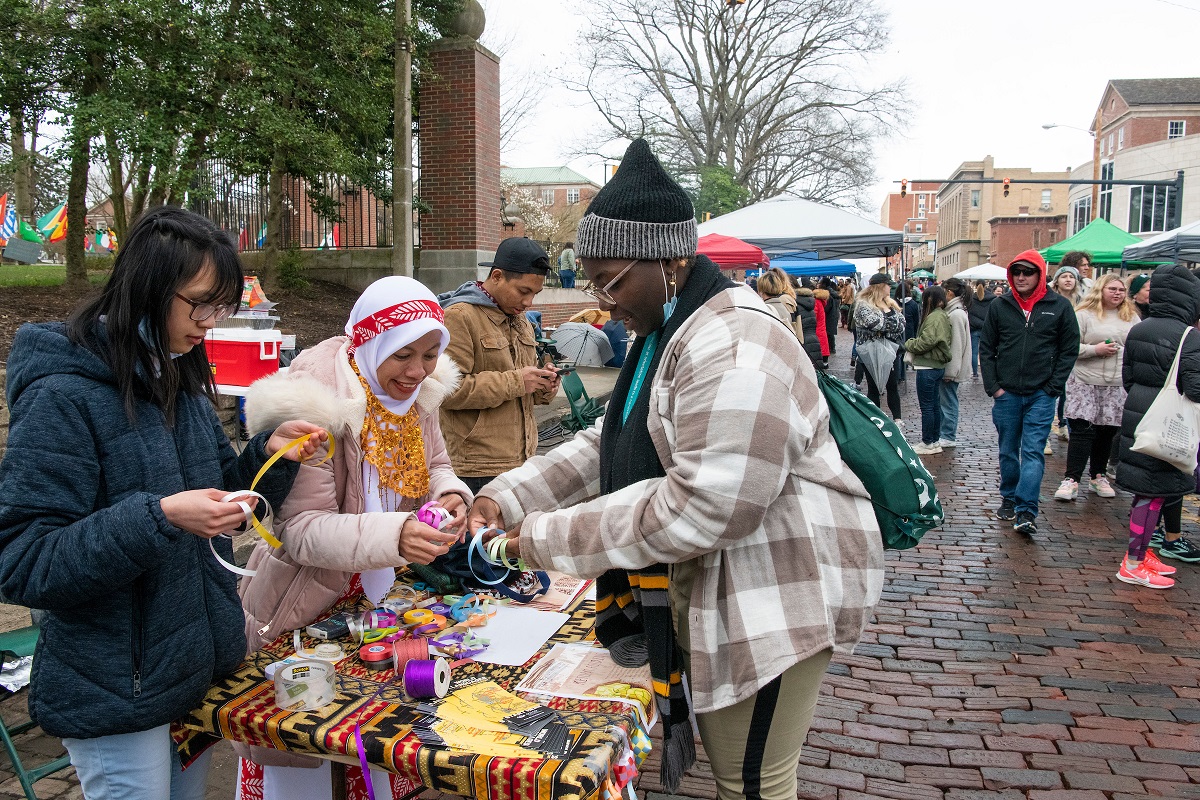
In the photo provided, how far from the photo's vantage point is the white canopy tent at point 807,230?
13.5m

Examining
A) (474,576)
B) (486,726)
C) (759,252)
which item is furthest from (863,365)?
(486,726)

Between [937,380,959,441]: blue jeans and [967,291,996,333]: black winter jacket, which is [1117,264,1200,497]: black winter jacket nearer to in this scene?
[937,380,959,441]: blue jeans

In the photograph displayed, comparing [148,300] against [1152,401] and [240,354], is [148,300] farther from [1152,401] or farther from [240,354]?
[1152,401]

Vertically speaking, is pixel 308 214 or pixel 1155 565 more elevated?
pixel 308 214

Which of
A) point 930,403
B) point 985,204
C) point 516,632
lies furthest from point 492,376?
point 985,204

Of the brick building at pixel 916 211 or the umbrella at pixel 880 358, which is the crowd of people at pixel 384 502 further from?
the brick building at pixel 916 211

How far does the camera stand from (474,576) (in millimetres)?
2695

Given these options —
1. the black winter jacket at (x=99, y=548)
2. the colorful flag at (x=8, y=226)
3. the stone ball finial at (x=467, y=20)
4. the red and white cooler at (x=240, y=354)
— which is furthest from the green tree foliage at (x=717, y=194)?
the black winter jacket at (x=99, y=548)

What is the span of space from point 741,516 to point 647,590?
39 centimetres

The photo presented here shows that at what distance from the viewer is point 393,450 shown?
256cm

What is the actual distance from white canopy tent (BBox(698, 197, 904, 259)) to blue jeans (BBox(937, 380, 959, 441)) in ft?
13.8

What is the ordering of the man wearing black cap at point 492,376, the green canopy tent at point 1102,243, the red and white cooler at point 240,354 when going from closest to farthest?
the man wearing black cap at point 492,376 < the red and white cooler at point 240,354 < the green canopy tent at point 1102,243

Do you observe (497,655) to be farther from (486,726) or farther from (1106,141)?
(1106,141)

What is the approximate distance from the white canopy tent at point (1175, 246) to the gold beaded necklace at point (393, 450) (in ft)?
45.9
